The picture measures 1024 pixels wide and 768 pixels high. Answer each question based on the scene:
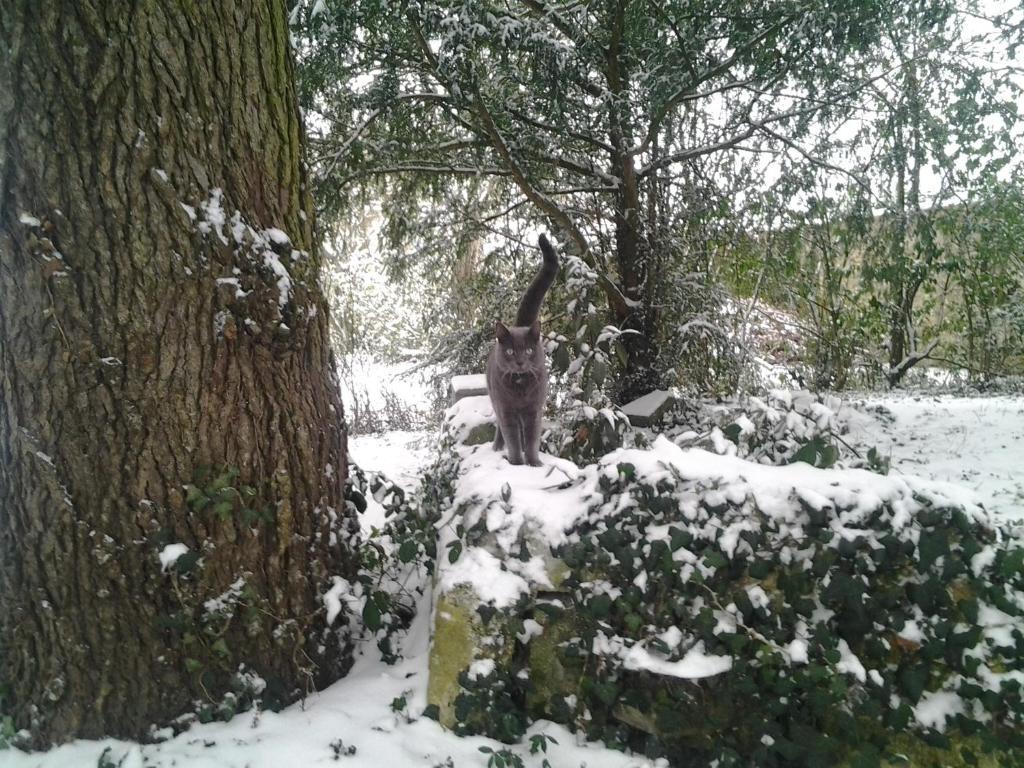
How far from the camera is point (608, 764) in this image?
1.61m

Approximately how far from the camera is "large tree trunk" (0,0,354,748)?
1.59 metres

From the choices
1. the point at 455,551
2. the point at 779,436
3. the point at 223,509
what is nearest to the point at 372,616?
the point at 455,551

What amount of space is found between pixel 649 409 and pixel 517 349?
1960mm

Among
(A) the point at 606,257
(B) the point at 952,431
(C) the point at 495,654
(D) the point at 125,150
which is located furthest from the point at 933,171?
(D) the point at 125,150

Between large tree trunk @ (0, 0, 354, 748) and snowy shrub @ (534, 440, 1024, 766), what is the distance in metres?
0.96

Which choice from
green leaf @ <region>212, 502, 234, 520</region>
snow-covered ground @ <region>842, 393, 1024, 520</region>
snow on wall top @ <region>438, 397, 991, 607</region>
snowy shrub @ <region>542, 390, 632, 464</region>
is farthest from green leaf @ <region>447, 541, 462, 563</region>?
snow-covered ground @ <region>842, 393, 1024, 520</region>

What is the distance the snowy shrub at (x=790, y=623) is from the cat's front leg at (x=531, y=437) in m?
1.01

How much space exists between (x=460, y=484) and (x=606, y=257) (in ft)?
13.9

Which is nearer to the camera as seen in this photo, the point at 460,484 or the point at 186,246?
the point at 186,246

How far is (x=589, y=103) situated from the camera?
4.61m

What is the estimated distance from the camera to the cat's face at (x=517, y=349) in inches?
106

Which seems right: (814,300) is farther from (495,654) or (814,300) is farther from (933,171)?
(495,654)

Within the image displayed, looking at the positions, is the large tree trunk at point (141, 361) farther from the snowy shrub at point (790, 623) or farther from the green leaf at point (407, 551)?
the snowy shrub at point (790, 623)

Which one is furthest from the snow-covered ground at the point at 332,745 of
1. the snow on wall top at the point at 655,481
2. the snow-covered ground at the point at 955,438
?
the snow-covered ground at the point at 955,438
